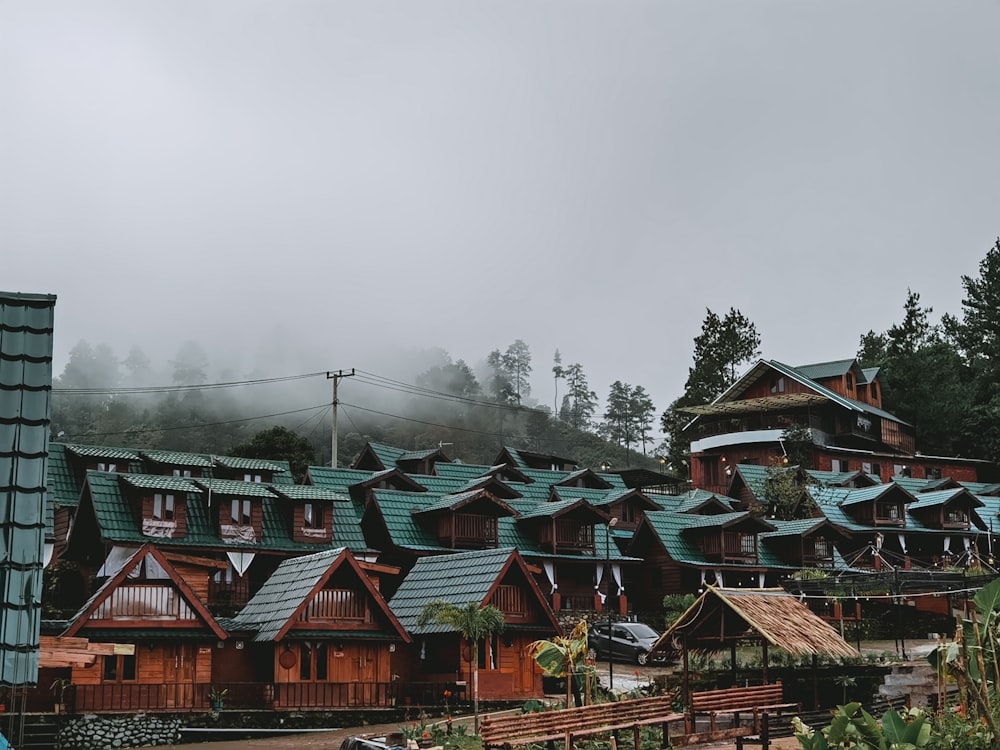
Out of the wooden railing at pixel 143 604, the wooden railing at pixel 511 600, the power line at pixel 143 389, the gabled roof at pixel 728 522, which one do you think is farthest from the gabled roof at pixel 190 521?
the power line at pixel 143 389

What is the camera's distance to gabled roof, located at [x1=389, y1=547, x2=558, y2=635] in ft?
122

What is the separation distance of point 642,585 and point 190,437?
86.0m

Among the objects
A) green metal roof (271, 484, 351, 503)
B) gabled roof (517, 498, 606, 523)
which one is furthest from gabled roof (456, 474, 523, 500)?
green metal roof (271, 484, 351, 503)

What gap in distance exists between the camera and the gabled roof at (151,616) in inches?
1286

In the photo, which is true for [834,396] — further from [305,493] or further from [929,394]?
[305,493]

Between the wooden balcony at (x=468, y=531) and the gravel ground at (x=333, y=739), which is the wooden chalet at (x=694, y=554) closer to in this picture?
the wooden balcony at (x=468, y=531)

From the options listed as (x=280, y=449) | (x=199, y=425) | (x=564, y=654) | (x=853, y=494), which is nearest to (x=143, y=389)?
(x=199, y=425)

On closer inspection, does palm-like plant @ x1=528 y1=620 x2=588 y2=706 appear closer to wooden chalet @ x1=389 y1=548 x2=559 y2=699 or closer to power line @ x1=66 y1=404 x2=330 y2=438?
wooden chalet @ x1=389 y1=548 x2=559 y2=699

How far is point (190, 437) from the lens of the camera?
436 ft

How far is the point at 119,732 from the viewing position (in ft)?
101

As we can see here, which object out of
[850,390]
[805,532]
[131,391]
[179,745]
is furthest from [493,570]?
[131,391]

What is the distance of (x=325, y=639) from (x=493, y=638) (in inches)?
228

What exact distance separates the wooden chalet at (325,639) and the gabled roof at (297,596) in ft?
0.10

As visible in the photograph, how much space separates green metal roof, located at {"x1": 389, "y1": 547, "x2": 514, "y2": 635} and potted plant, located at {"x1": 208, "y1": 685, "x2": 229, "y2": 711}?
21.1 feet
